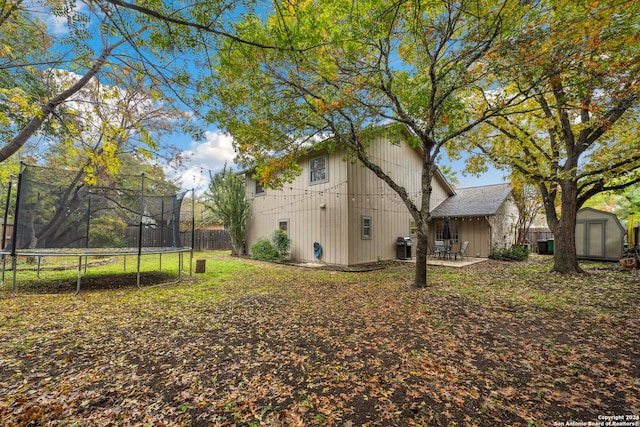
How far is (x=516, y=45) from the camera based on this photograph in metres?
5.24

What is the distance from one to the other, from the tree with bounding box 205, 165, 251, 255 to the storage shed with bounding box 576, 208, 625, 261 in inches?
621

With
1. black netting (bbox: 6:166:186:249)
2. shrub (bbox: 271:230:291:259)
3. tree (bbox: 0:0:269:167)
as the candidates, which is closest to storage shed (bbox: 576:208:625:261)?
shrub (bbox: 271:230:291:259)

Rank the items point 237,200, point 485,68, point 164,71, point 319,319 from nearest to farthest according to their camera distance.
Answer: point 164,71 < point 319,319 < point 485,68 < point 237,200

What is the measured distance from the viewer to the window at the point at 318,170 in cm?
1114

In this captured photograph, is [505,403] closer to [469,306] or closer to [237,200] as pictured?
[469,306]

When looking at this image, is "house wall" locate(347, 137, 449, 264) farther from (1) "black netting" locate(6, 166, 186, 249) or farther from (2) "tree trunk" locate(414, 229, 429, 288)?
(1) "black netting" locate(6, 166, 186, 249)

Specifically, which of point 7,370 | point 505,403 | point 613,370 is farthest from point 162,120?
point 613,370

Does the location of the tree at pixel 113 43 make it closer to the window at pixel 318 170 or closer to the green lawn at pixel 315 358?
the green lawn at pixel 315 358

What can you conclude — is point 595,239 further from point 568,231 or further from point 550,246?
point 568,231

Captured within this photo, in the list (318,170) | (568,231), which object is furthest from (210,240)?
(568,231)

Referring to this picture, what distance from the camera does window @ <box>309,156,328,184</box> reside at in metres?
11.1

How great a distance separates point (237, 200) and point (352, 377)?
12.4m

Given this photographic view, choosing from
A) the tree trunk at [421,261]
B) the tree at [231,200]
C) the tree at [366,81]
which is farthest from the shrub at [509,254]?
the tree at [231,200]

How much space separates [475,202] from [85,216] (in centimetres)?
1572
